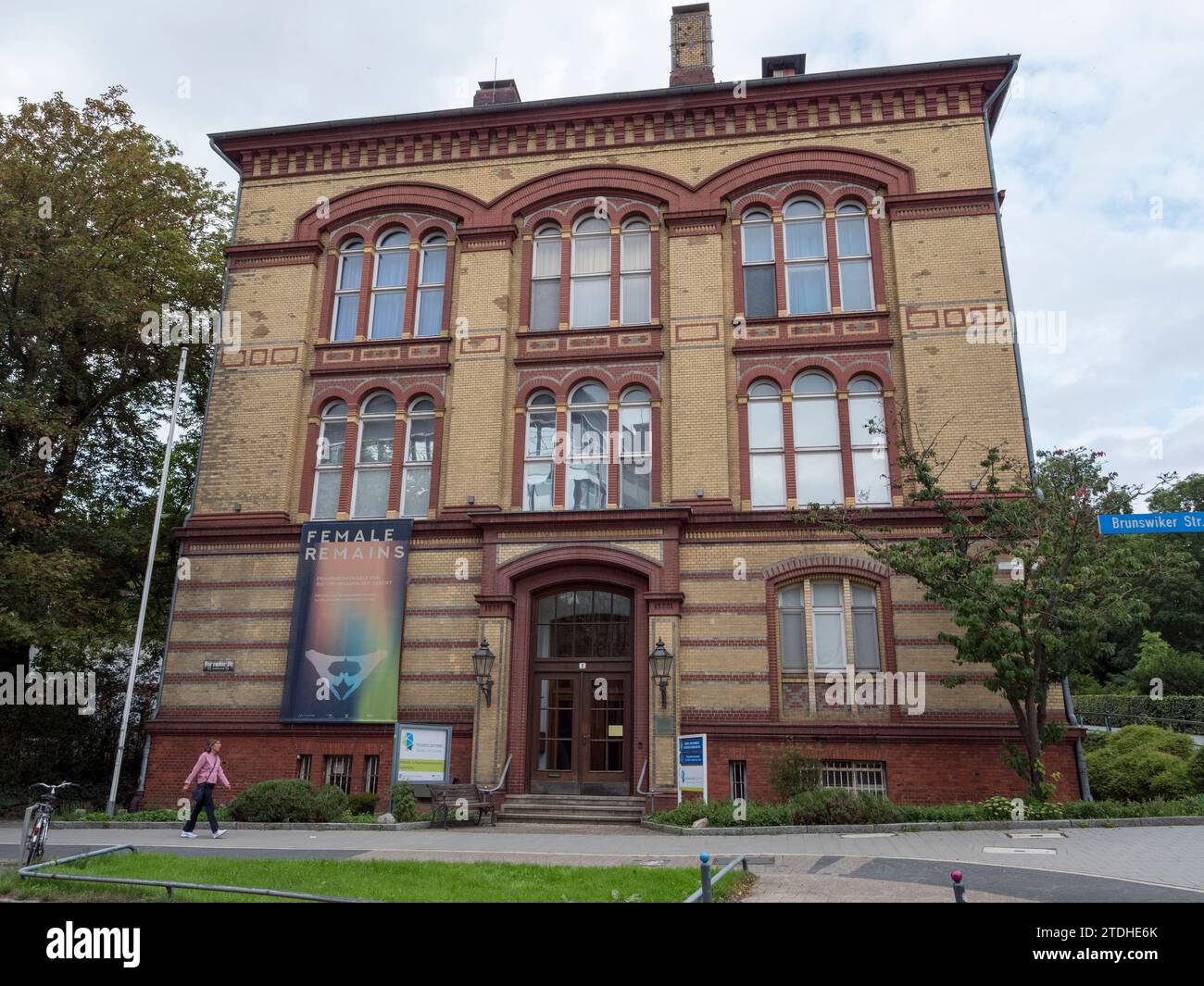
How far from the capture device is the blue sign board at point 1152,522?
40.1 feet

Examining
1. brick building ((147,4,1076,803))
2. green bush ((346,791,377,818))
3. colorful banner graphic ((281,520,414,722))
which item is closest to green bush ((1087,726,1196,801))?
brick building ((147,4,1076,803))

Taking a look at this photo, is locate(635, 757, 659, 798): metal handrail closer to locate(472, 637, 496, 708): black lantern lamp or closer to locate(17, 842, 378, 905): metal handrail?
locate(472, 637, 496, 708): black lantern lamp

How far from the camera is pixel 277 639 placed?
63.7 feet

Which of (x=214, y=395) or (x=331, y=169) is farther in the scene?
(x=331, y=169)

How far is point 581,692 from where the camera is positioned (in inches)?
734

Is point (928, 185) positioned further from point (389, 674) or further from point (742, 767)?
point (389, 674)

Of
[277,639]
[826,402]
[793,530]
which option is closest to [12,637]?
[277,639]

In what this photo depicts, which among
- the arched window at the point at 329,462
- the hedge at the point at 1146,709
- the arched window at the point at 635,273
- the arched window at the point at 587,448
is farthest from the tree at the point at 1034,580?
the hedge at the point at 1146,709

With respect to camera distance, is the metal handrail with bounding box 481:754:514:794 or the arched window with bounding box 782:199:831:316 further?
the arched window with bounding box 782:199:831:316

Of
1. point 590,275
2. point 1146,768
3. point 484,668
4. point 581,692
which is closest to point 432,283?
point 590,275

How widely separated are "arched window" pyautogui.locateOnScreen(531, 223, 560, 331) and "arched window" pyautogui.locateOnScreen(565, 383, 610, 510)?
2035 mm

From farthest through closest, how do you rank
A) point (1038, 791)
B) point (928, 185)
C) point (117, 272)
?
point (117, 272) < point (928, 185) < point (1038, 791)

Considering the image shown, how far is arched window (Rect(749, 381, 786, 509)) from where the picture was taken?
19234 millimetres
